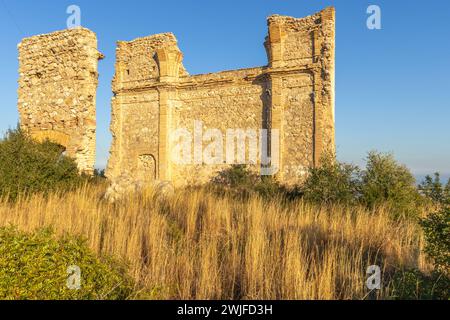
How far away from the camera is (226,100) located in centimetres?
1540

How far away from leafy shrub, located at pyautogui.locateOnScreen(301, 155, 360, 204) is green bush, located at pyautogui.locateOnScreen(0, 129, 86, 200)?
276 inches

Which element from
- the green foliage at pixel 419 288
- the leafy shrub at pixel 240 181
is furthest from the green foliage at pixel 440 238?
the leafy shrub at pixel 240 181

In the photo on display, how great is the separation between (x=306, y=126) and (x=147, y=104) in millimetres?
8487

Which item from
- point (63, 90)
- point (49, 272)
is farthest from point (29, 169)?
point (49, 272)

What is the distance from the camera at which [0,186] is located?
7.70m

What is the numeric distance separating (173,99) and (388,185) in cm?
1128

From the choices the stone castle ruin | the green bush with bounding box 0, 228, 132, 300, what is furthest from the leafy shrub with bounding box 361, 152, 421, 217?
the green bush with bounding box 0, 228, 132, 300

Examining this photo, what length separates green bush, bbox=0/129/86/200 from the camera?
7.89 metres

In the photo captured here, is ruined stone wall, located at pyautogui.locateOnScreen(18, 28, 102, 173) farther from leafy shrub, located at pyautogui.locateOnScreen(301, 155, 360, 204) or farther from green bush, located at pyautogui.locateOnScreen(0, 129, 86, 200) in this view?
leafy shrub, located at pyautogui.locateOnScreen(301, 155, 360, 204)

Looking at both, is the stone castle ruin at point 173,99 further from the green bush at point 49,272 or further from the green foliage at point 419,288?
the green foliage at point 419,288

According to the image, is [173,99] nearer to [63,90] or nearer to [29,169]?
[63,90]

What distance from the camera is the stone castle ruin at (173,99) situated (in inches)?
436
